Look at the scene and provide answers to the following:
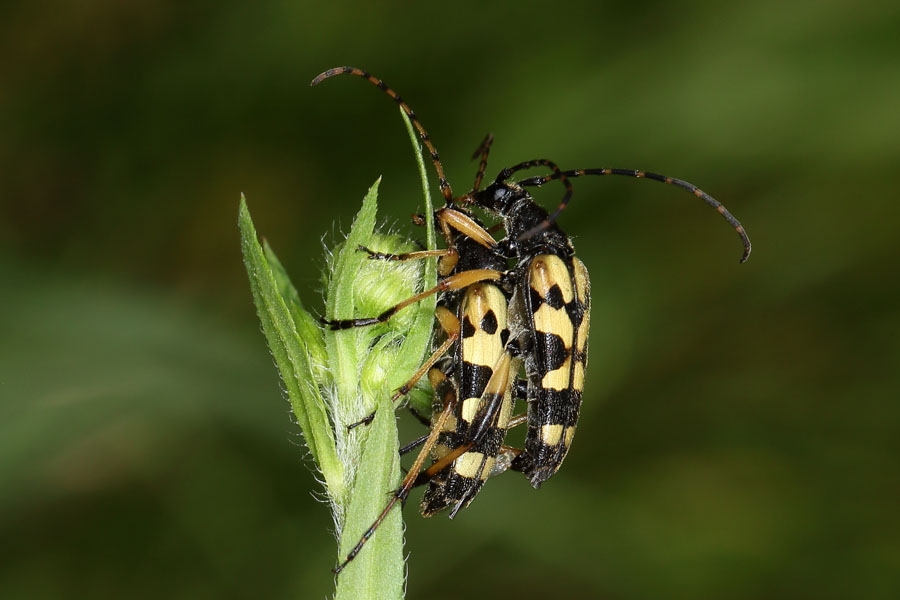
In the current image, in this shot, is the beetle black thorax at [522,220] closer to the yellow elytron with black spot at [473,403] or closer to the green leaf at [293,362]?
the yellow elytron with black spot at [473,403]

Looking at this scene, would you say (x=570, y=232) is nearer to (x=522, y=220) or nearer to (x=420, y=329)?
(x=522, y=220)
